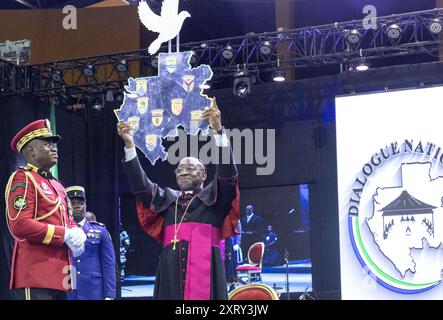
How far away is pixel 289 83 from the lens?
10.0 metres

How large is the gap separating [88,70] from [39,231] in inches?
272

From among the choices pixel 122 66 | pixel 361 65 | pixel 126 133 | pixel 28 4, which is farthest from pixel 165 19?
pixel 126 133

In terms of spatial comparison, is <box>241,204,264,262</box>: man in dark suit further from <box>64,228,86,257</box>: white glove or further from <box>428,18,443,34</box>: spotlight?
<box>64,228,86,257</box>: white glove

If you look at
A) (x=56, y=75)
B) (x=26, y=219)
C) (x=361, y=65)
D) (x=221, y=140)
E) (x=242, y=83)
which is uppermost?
(x=56, y=75)

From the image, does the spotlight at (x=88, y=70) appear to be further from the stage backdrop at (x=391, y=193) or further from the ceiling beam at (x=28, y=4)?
the stage backdrop at (x=391, y=193)

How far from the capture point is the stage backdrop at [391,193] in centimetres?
867

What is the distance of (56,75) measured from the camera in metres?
10.2

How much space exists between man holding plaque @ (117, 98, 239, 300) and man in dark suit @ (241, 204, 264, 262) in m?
6.31

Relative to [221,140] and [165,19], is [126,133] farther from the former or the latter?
[165,19]

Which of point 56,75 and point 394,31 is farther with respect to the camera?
point 56,75

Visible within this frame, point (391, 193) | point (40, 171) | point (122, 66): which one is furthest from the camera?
point (122, 66)
